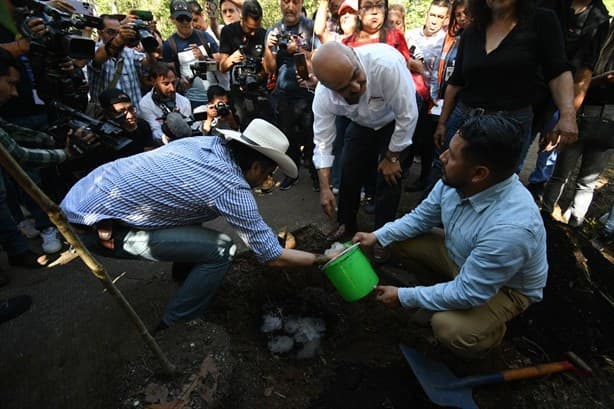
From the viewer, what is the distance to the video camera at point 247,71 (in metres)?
4.00

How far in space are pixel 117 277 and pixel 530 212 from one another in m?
3.00

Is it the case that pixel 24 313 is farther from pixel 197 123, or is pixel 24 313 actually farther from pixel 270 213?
pixel 197 123

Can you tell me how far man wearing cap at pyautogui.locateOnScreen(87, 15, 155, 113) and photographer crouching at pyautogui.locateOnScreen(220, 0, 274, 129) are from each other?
40.0 inches

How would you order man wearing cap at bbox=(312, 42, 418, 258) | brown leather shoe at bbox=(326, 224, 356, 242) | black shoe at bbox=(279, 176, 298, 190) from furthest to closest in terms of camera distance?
black shoe at bbox=(279, 176, 298, 190), brown leather shoe at bbox=(326, 224, 356, 242), man wearing cap at bbox=(312, 42, 418, 258)

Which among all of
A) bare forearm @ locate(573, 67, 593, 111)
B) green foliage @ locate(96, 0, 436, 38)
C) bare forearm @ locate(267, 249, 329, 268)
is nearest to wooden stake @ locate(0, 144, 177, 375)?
bare forearm @ locate(267, 249, 329, 268)

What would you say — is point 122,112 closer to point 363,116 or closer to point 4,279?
point 4,279

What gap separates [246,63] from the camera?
407 cm

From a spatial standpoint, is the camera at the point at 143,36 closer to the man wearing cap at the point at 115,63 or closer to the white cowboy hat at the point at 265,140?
the man wearing cap at the point at 115,63

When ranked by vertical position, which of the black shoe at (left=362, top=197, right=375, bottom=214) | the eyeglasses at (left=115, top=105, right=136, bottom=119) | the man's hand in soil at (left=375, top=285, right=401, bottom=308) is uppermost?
the eyeglasses at (left=115, top=105, right=136, bottom=119)

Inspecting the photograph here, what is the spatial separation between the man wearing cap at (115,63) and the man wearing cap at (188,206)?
6.50ft

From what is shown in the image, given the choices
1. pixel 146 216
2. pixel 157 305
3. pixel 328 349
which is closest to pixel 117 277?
pixel 157 305

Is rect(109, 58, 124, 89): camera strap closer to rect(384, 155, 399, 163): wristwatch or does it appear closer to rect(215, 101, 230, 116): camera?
rect(215, 101, 230, 116): camera

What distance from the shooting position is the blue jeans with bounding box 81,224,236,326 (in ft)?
6.85

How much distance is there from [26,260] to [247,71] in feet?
9.77
